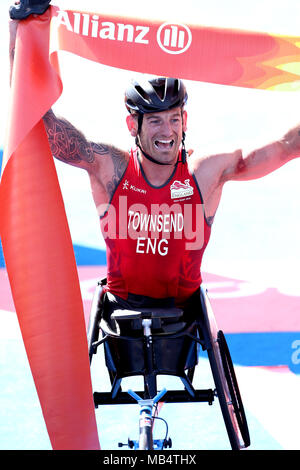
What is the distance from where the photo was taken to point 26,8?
3344 millimetres

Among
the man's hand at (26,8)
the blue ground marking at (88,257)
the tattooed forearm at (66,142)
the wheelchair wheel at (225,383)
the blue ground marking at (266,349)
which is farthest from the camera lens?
the blue ground marking at (88,257)

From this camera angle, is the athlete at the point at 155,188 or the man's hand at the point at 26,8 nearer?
the man's hand at the point at 26,8

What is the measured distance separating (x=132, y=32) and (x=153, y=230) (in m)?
1.10

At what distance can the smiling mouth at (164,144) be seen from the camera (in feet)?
12.4

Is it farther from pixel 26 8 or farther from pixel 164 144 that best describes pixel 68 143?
pixel 26 8

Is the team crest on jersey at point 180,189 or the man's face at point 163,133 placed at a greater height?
the man's face at point 163,133

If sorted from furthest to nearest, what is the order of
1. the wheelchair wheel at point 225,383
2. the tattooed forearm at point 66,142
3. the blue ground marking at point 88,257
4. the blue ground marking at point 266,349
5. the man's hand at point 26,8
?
the blue ground marking at point 88,257
the blue ground marking at point 266,349
the tattooed forearm at point 66,142
the wheelchair wheel at point 225,383
the man's hand at point 26,8

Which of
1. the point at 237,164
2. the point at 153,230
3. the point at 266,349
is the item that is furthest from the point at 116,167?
the point at 266,349

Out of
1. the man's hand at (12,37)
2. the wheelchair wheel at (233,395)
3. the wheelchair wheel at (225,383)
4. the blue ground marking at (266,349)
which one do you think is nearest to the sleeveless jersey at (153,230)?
the wheelchair wheel at (225,383)

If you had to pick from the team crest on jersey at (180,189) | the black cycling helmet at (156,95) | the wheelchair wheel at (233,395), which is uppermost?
the black cycling helmet at (156,95)

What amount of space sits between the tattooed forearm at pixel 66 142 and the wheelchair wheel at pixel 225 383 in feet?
3.71

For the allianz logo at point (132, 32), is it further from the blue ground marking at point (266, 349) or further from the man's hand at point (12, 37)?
the blue ground marking at point (266, 349)
